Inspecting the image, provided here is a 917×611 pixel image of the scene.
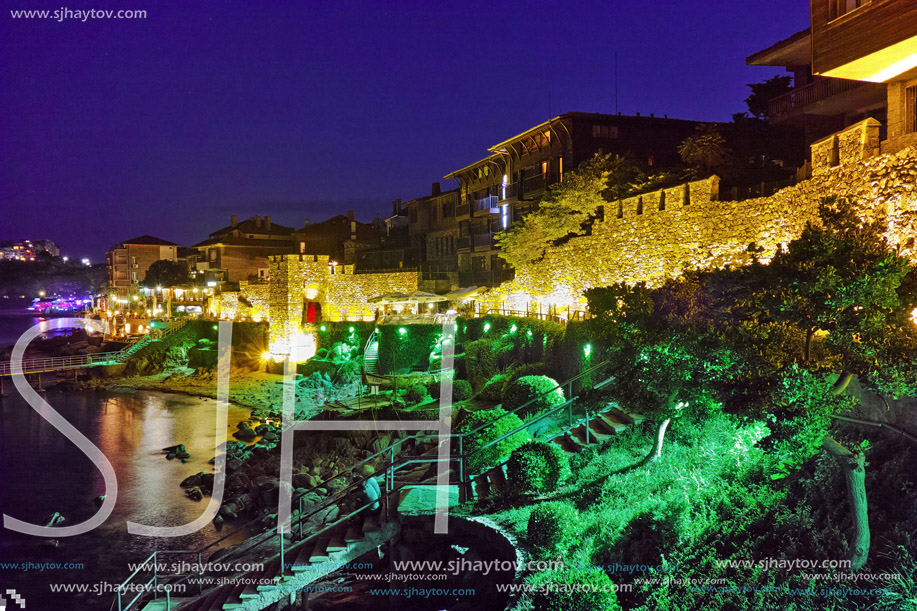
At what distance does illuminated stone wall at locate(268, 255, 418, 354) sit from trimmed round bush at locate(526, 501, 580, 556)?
102 ft

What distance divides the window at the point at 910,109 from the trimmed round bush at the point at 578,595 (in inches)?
390

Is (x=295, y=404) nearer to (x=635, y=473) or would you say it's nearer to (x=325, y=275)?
(x=325, y=275)

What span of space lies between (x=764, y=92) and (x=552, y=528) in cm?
3112

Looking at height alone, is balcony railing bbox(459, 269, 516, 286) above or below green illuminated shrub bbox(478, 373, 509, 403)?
above

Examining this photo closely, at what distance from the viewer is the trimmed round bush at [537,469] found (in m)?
10.4

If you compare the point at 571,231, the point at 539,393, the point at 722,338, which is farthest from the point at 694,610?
the point at 571,231

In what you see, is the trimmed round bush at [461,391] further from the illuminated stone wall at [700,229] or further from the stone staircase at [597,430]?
the stone staircase at [597,430]

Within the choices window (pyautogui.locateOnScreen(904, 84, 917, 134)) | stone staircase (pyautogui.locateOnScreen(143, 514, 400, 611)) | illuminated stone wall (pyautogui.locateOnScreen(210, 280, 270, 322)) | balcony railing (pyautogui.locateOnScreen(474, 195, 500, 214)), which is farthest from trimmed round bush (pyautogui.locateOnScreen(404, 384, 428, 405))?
illuminated stone wall (pyautogui.locateOnScreen(210, 280, 270, 322))

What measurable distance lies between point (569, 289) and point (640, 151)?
37.4ft

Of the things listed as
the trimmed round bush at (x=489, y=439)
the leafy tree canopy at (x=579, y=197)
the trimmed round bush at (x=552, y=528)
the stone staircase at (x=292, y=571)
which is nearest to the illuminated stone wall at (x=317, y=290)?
the leafy tree canopy at (x=579, y=197)

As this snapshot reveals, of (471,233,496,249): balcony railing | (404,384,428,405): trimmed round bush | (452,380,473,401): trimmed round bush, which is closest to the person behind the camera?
(452,380,473,401): trimmed round bush

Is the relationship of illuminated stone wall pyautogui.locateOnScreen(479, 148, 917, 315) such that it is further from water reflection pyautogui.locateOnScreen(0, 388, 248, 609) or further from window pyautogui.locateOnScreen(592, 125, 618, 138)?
→ water reflection pyautogui.locateOnScreen(0, 388, 248, 609)

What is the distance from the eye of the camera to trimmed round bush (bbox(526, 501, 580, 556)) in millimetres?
8438

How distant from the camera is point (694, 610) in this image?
7.00 m
